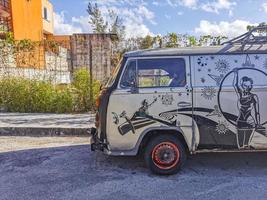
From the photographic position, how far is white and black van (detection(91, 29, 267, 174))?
16.9 feet

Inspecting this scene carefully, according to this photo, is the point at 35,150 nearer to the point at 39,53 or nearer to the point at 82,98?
the point at 82,98

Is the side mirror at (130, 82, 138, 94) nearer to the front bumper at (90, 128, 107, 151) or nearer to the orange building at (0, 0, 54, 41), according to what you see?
the front bumper at (90, 128, 107, 151)

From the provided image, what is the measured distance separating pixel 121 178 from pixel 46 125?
4.19 metres

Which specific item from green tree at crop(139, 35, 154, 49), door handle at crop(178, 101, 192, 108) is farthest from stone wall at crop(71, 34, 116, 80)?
door handle at crop(178, 101, 192, 108)

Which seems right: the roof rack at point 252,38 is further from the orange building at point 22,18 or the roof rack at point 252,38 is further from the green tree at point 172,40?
the orange building at point 22,18

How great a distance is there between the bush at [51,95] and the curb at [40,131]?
7.28ft

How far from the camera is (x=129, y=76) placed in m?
5.25

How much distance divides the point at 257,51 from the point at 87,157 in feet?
11.5

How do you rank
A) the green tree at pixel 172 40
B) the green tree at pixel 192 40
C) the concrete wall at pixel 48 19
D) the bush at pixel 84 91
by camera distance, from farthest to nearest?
the concrete wall at pixel 48 19 → the green tree at pixel 172 40 → the green tree at pixel 192 40 → the bush at pixel 84 91

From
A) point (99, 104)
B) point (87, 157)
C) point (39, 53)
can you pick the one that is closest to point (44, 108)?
point (39, 53)

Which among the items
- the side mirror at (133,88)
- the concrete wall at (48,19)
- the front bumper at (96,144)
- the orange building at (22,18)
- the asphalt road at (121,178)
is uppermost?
the concrete wall at (48,19)

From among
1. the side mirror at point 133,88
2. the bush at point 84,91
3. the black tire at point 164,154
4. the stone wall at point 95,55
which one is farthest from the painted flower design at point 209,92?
the stone wall at point 95,55

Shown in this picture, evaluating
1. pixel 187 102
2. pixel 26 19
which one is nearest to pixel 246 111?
pixel 187 102

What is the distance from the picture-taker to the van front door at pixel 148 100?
5164mm
